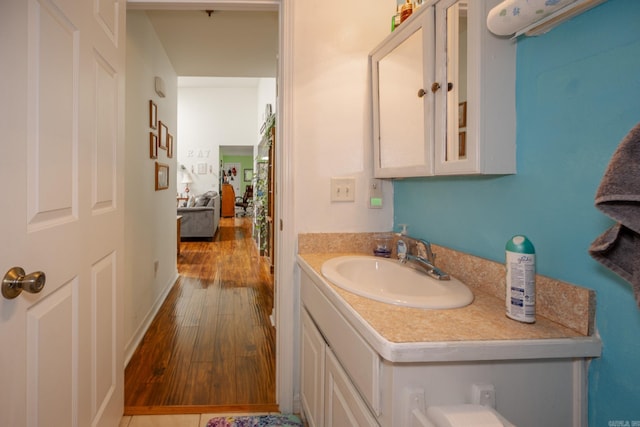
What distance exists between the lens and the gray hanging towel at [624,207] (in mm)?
566

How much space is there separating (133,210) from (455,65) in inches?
89.7

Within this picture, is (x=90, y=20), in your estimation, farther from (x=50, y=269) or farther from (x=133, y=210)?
(x=133, y=210)

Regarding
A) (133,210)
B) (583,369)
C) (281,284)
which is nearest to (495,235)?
(583,369)

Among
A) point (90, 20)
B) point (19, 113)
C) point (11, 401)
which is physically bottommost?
point (11, 401)

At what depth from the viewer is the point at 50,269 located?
101cm

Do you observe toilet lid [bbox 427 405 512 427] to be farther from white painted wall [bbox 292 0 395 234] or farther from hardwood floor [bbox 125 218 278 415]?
hardwood floor [bbox 125 218 278 415]

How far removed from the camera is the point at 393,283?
1.48 meters

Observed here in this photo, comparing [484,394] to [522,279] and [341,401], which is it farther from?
[341,401]

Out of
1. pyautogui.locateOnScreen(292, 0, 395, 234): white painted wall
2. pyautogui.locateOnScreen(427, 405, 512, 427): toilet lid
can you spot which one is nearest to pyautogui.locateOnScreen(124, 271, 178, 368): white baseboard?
pyautogui.locateOnScreen(292, 0, 395, 234): white painted wall

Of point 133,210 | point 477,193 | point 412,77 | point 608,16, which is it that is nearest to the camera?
point 608,16

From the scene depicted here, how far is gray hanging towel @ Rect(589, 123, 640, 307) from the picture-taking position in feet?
1.86

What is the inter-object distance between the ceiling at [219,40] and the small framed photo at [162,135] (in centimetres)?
74

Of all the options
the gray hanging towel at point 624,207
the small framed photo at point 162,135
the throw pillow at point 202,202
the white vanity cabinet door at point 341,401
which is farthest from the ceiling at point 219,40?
the throw pillow at point 202,202

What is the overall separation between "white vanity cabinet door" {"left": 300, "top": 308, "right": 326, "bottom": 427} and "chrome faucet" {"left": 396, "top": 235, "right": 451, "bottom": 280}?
45cm
